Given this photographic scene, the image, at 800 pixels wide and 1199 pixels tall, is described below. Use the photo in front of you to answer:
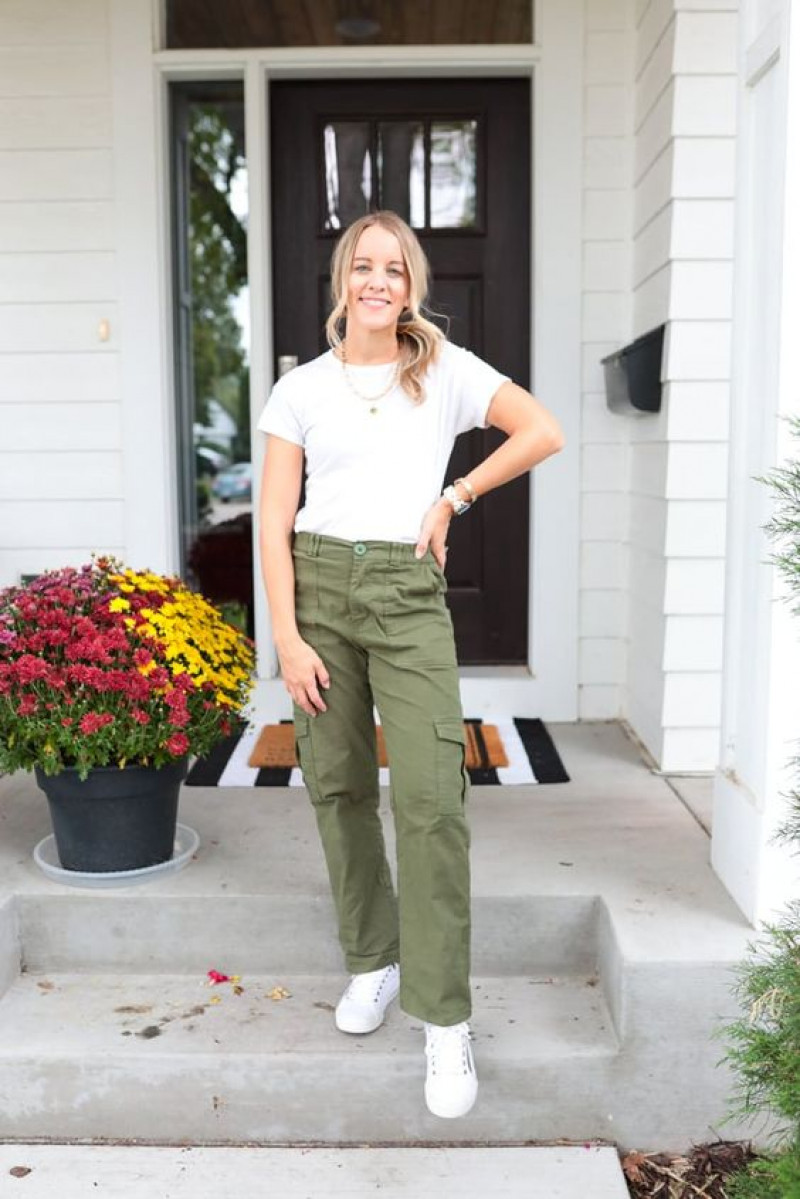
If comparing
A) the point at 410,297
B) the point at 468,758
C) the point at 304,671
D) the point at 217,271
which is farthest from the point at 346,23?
the point at 304,671

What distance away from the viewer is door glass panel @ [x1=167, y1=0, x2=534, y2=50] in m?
3.66

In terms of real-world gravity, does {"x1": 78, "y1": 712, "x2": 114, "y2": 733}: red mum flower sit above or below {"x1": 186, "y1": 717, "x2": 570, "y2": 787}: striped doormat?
above

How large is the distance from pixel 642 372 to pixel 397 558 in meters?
1.51

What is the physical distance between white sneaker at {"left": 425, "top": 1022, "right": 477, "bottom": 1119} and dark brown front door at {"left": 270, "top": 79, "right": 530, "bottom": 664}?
2259mm

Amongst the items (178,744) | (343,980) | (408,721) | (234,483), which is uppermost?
(234,483)

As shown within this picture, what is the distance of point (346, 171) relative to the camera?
Result: 3.82 metres

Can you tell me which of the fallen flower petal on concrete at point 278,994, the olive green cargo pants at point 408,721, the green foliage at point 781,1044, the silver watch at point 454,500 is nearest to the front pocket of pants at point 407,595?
the olive green cargo pants at point 408,721

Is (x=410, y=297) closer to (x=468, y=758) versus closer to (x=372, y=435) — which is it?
(x=372, y=435)

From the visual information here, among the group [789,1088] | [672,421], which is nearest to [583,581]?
[672,421]

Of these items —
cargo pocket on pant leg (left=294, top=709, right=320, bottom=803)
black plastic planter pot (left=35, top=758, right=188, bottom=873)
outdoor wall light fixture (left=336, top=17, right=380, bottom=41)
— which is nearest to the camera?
cargo pocket on pant leg (left=294, top=709, right=320, bottom=803)

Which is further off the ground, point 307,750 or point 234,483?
point 234,483

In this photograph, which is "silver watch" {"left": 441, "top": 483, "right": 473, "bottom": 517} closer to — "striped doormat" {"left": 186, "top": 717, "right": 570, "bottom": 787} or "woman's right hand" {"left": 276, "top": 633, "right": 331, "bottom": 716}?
"woman's right hand" {"left": 276, "top": 633, "right": 331, "bottom": 716}

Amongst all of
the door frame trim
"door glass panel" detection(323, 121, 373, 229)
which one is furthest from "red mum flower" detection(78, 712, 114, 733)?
"door glass panel" detection(323, 121, 373, 229)

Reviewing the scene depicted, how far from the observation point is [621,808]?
2.91m
